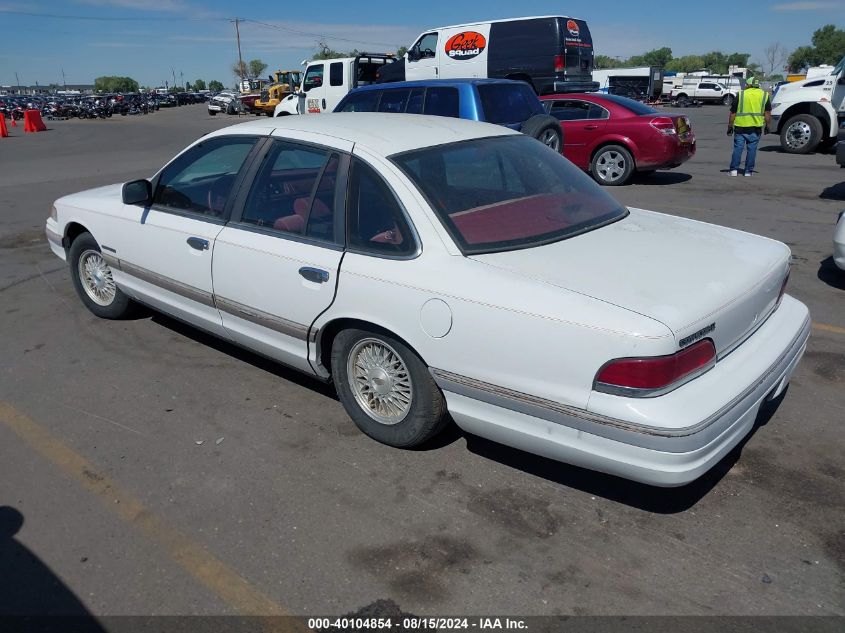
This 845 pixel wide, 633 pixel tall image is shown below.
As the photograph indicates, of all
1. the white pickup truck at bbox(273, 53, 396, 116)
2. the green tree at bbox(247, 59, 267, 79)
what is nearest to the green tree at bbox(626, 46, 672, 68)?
Result: the green tree at bbox(247, 59, 267, 79)

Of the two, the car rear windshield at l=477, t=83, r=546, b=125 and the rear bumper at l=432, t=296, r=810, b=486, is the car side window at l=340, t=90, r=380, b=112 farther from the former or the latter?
the rear bumper at l=432, t=296, r=810, b=486

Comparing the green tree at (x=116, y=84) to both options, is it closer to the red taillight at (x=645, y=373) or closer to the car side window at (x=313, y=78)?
the car side window at (x=313, y=78)

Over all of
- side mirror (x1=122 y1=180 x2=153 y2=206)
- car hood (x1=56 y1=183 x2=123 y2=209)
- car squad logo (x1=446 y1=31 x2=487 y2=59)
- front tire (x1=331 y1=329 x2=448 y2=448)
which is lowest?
front tire (x1=331 y1=329 x2=448 y2=448)

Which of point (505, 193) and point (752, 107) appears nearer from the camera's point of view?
point (505, 193)

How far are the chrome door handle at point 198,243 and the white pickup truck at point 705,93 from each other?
156 feet

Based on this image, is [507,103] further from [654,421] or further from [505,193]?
[654,421]

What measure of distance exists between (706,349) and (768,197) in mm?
8851

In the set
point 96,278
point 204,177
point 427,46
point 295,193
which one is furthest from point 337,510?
point 427,46

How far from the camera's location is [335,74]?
18.6 meters

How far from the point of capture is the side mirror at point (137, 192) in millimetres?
4426

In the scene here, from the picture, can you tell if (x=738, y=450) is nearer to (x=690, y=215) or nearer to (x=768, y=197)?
(x=690, y=215)

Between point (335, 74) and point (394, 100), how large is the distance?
345 inches

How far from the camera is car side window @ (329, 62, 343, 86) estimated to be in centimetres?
1853

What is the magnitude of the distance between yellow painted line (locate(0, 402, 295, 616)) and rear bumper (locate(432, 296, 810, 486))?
1.15 meters
